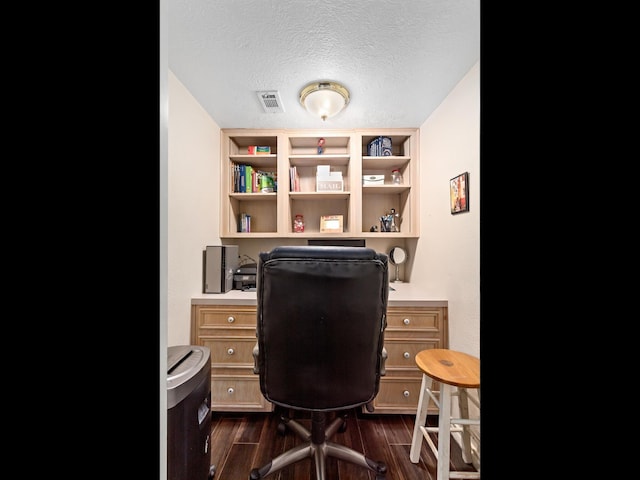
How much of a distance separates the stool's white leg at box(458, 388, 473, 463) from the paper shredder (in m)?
1.28

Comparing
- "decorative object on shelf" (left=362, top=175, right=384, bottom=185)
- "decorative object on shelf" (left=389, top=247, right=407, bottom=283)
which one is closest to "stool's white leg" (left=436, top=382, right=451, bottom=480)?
"decorative object on shelf" (left=389, top=247, right=407, bottom=283)

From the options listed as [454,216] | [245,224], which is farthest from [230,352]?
[454,216]

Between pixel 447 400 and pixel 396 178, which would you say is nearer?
pixel 447 400

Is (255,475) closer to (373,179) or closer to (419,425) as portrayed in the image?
(419,425)

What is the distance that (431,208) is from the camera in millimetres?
1880

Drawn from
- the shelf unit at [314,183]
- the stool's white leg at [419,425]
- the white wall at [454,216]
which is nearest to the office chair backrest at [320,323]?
the stool's white leg at [419,425]

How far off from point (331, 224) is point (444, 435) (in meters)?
1.62

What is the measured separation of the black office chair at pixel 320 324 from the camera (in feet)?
3.12

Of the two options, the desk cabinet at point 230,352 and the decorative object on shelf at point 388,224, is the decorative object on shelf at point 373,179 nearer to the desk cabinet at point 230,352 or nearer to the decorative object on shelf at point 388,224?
the decorative object on shelf at point 388,224

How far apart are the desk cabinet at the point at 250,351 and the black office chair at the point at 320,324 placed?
613mm
